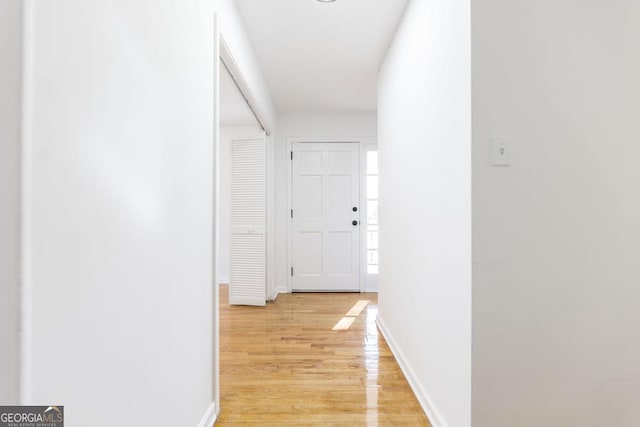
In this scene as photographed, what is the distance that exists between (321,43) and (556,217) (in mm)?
2364

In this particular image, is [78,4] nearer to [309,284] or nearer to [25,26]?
[25,26]

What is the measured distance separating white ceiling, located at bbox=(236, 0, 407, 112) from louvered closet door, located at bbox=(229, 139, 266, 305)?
0.86 metres

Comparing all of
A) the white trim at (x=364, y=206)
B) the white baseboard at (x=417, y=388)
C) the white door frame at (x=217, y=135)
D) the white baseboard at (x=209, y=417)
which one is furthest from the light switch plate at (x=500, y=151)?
the white trim at (x=364, y=206)

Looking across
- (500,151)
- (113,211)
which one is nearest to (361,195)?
(500,151)

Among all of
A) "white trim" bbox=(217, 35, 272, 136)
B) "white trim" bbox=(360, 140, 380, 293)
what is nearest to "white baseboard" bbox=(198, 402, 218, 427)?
"white trim" bbox=(217, 35, 272, 136)

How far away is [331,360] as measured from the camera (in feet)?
9.14

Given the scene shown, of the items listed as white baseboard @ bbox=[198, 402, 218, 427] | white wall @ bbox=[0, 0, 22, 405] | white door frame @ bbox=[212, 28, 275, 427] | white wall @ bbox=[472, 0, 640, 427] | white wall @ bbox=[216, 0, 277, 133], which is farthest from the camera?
white wall @ bbox=[216, 0, 277, 133]

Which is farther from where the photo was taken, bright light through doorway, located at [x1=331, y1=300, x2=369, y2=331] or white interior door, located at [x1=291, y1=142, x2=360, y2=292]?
white interior door, located at [x1=291, y1=142, x2=360, y2=292]

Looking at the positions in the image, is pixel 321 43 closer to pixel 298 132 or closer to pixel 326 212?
pixel 298 132

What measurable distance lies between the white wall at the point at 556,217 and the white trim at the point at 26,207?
4.71ft

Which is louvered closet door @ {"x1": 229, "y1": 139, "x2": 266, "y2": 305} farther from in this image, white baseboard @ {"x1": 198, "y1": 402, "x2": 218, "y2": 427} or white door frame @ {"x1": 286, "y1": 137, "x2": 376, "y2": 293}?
white baseboard @ {"x1": 198, "y1": 402, "x2": 218, "y2": 427}

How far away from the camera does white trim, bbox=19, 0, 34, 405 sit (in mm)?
677

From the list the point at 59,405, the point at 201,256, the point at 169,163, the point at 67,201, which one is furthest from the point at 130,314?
the point at 201,256

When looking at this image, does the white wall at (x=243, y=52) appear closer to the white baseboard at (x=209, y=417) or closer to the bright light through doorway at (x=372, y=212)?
the bright light through doorway at (x=372, y=212)
